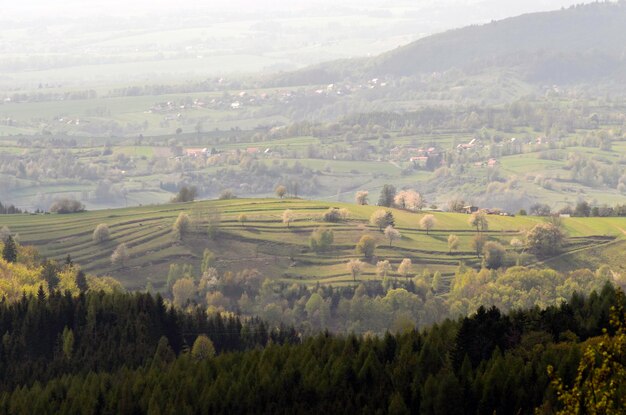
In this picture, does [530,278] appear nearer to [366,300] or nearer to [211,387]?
[366,300]

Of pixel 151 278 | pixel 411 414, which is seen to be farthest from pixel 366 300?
pixel 411 414

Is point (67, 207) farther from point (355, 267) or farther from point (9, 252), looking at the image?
point (355, 267)

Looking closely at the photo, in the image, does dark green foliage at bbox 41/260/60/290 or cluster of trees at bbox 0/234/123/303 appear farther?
dark green foliage at bbox 41/260/60/290

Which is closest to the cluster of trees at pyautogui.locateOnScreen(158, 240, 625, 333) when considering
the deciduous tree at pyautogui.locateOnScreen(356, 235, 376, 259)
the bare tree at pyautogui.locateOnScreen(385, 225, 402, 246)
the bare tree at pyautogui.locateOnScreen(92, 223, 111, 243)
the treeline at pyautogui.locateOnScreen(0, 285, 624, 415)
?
the deciduous tree at pyautogui.locateOnScreen(356, 235, 376, 259)

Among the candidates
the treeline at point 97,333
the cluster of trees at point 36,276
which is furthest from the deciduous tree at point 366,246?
the treeline at point 97,333

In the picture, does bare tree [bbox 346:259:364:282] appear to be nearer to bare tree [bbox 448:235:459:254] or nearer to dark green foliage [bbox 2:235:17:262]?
bare tree [bbox 448:235:459:254]
